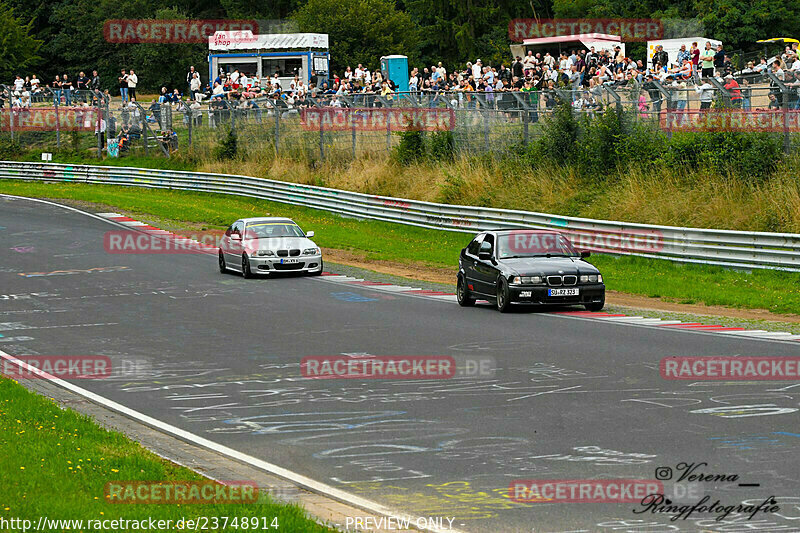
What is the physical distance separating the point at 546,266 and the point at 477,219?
1202 centimetres

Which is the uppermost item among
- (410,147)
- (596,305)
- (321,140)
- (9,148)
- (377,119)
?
Answer: (377,119)

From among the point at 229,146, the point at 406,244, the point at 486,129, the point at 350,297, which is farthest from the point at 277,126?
the point at 350,297

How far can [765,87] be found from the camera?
24891mm

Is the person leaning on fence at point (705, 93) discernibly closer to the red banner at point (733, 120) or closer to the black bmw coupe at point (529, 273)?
the red banner at point (733, 120)

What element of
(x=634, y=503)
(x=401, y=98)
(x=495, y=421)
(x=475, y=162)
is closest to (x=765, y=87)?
(x=475, y=162)

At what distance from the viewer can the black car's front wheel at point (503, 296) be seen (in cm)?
1888

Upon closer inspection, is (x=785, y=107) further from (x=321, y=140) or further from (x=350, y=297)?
(x=321, y=140)

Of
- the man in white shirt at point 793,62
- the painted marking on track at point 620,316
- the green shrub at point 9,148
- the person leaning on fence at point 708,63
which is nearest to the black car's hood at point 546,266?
the painted marking on track at point 620,316

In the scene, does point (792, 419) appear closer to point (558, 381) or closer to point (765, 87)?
point (558, 381)

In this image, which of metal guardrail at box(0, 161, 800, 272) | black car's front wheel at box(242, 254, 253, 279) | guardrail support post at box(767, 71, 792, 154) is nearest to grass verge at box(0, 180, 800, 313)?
metal guardrail at box(0, 161, 800, 272)

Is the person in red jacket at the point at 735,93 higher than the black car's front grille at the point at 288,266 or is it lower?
higher

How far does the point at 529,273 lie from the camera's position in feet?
61.5

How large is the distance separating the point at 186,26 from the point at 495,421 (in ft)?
234

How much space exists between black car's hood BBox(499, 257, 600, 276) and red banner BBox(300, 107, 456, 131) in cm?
1647
